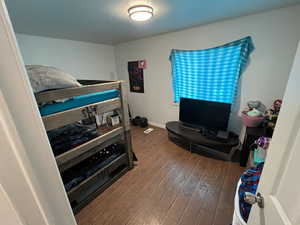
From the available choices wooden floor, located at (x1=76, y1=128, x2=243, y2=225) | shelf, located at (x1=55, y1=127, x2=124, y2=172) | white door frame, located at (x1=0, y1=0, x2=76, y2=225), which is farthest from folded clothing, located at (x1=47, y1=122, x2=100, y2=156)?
white door frame, located at (x1=0, y1=0, x2=76, y2=225)

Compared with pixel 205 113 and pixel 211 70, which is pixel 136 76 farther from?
pixel 205 113

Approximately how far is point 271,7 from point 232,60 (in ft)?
2.45

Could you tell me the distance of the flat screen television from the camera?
7.67 feet

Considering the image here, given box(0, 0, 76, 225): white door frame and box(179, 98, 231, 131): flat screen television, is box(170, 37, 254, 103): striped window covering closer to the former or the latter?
box(179, 98, 231, 131): flat screen television

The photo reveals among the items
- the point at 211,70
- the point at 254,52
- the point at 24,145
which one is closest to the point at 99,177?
the point at 24,145

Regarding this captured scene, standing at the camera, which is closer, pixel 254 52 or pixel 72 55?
pixel 254 52

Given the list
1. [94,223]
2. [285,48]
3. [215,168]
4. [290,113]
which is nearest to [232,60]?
[285,48]

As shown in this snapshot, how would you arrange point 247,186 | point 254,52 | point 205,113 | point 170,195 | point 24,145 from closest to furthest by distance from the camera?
point 24,145, point 247,186, point 170,195, point 254,52, point 205,113

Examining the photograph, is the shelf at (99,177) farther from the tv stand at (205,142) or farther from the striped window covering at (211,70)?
the striped window covering at (211,70)

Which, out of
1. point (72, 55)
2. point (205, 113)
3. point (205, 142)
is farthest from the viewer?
point (72, 55)

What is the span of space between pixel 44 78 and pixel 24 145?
0.95 meters

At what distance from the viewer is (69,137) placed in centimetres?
164

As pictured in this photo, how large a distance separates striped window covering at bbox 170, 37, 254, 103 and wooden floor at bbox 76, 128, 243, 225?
50.1 inches

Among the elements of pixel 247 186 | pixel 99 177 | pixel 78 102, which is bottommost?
Result: pixel 99 177
